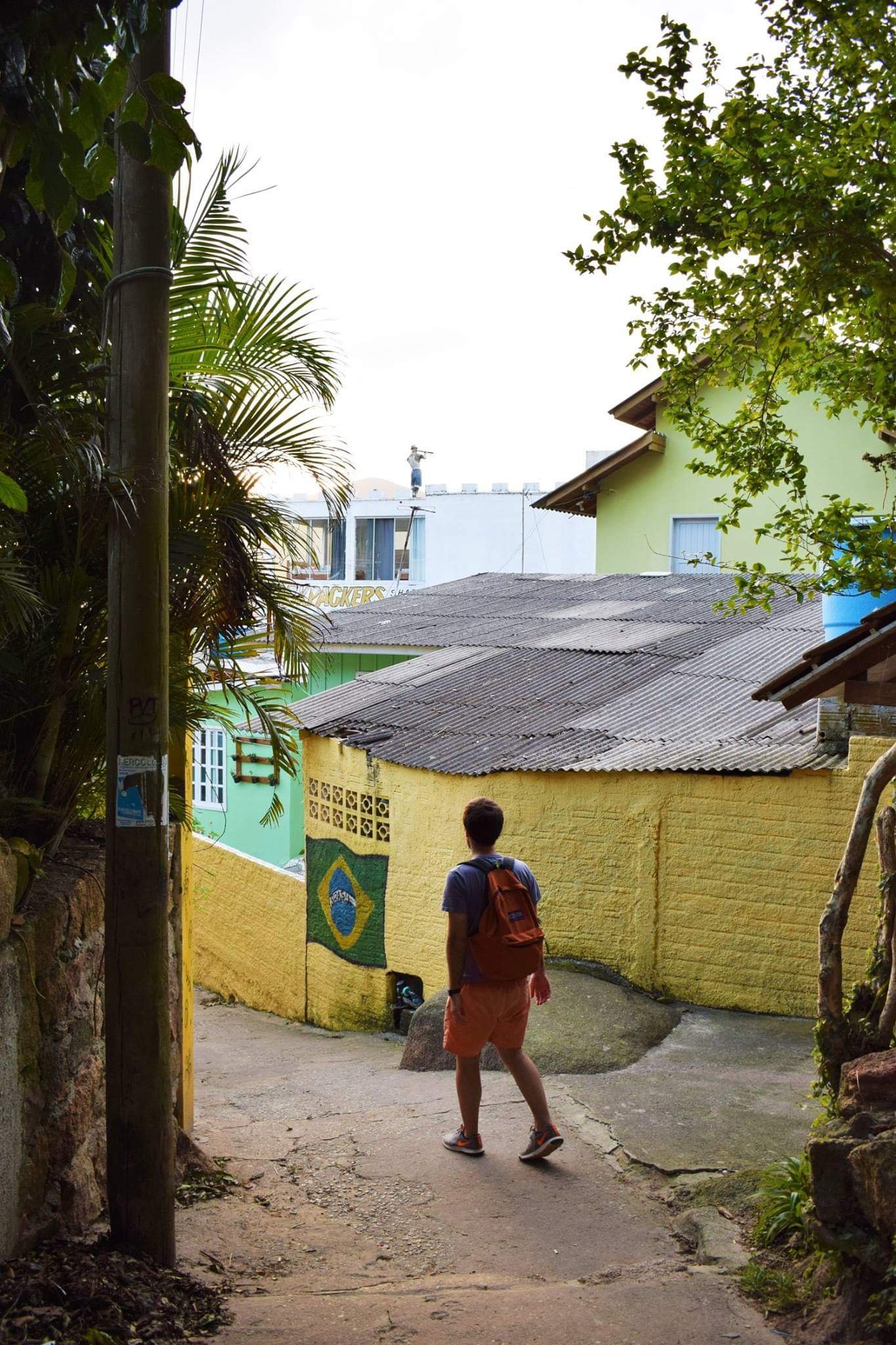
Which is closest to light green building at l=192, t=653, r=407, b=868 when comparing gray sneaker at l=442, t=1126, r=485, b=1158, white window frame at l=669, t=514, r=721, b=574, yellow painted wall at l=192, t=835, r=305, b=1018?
yellow painted wall at l=192, t=835, r=305, b=1018

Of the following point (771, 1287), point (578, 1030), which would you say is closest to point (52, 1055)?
point (771, 1287)

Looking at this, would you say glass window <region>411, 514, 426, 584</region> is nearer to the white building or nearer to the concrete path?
the white building

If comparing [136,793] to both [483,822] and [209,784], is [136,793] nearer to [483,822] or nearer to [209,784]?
[483,822]

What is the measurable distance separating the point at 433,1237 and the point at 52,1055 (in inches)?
65.1

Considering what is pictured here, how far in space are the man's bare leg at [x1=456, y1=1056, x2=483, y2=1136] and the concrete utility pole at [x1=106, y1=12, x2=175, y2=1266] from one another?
1607mm

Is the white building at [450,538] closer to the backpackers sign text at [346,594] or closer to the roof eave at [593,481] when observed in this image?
the backpackers sign text at [346,594]

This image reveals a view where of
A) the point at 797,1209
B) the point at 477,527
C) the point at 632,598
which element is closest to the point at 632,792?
the point at 797,1209

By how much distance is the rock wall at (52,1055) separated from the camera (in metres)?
4.21

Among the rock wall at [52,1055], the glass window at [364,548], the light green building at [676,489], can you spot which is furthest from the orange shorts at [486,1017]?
the glass window at [364,548]

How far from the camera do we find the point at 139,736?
429cm

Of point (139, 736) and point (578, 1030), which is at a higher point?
point (139, 736)

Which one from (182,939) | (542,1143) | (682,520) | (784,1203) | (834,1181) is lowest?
(542,1143)

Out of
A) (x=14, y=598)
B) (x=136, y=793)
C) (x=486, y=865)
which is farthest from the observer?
(x=486, y=865)

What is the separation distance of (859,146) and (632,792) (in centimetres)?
471
